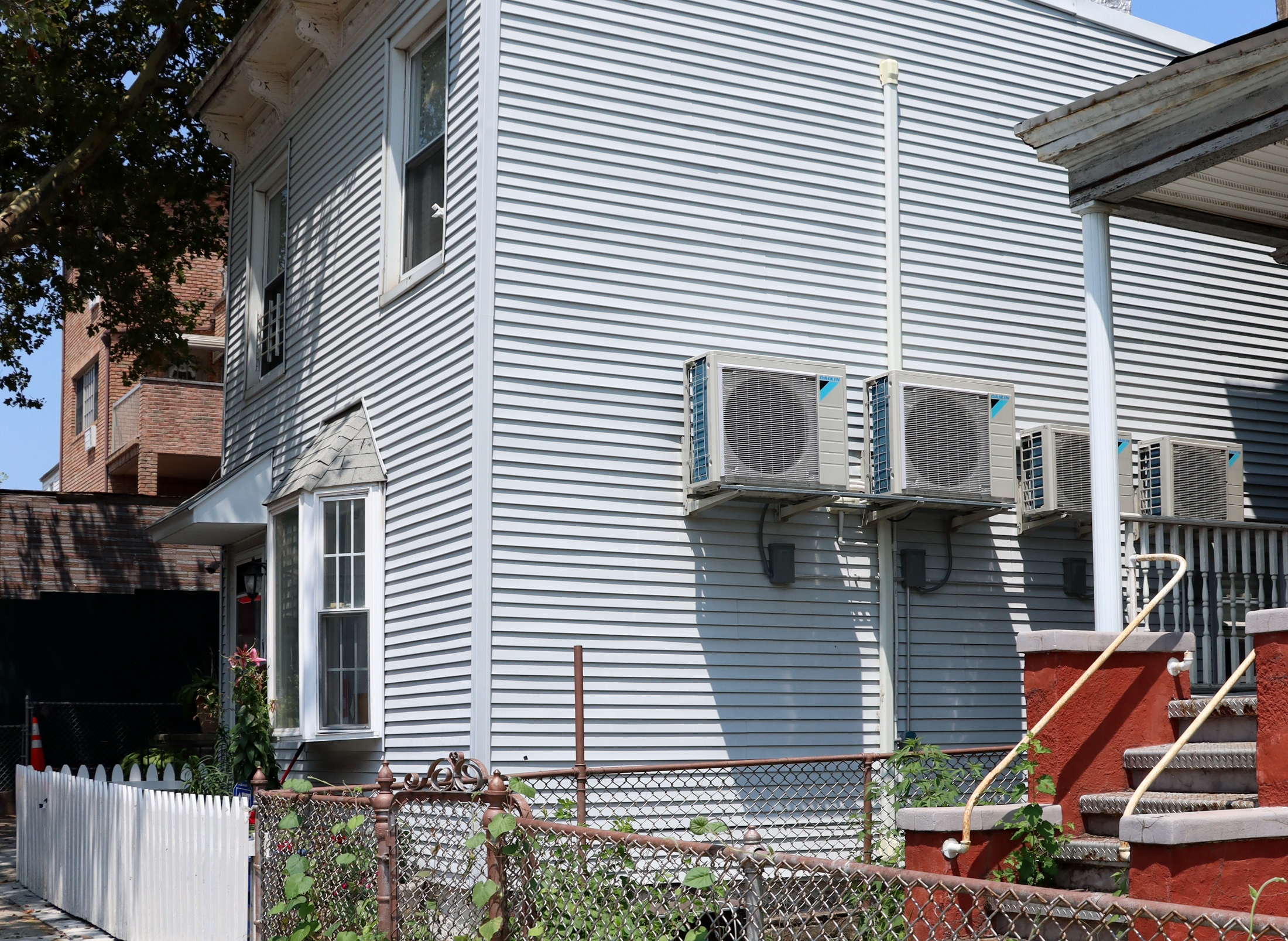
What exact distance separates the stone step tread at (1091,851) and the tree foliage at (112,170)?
468 inches

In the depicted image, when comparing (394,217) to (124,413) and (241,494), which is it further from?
(124,413)

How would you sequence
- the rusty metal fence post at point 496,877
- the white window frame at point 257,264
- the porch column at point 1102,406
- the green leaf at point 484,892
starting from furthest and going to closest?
the white window frame at point 257,264 < the porch column at point 1102,406 < the rusty metal fence post at point 496,877 < the green leaf at point 484,892

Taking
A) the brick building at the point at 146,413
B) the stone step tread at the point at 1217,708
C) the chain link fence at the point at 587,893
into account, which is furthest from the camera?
the brick building at the point at 146,413

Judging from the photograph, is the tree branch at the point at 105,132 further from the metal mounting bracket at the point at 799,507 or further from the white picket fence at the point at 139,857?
the metal mounting bracket at the point at 799,507

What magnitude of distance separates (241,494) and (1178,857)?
9.61 meters

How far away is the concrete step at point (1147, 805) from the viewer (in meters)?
5.24

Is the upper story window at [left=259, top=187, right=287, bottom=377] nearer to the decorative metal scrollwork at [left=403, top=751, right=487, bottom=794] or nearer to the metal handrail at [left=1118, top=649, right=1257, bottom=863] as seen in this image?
the decorative metal scrollwork at [left=403, top=751, right=487, bottom=794]

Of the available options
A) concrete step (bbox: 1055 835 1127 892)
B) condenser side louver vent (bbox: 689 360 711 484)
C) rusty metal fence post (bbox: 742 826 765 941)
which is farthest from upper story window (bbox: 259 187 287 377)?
rusty metal fence post (bbox: 742 826 765 941)

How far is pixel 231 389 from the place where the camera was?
1393 cm

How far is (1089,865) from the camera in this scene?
17.7 feet

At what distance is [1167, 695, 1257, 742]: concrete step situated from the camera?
19.1 ft

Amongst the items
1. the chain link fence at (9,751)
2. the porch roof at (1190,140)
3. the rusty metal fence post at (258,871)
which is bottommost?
the chain link fence at (9,751)

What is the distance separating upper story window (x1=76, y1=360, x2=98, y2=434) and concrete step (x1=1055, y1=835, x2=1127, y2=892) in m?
26.0

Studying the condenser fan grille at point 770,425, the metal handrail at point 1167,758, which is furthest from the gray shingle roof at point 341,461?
the metal handrail at point 1167,758
